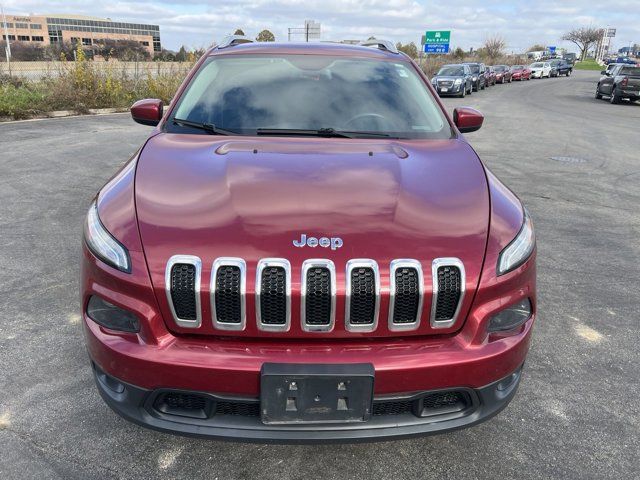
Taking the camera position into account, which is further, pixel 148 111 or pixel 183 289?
pixel 148 111

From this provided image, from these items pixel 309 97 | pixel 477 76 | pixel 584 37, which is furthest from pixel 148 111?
pixel 584 37

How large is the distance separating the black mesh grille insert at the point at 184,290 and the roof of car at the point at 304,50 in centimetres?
225

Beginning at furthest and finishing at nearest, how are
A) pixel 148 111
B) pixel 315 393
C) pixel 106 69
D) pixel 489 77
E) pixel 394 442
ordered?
pixel 489 77, pixel 106 69, pixel 148 111, pixel 394 442, pixel 315 393

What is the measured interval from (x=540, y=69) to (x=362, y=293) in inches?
2175

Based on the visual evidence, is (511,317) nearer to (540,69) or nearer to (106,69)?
(106,69)

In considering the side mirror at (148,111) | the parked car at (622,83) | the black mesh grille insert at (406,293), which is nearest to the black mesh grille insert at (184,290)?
the black mesh grille insert at (406,293)

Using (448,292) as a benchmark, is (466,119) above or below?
above

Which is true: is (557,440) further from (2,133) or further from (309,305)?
(2,133)

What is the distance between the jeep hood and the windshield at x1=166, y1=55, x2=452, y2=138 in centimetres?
44

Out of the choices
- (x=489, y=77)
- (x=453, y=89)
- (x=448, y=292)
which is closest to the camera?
(x=448, y=292)

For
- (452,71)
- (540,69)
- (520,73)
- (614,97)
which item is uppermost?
(452,71)

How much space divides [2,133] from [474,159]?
11.2m

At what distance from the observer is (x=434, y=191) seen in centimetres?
230

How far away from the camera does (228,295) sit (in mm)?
1875
